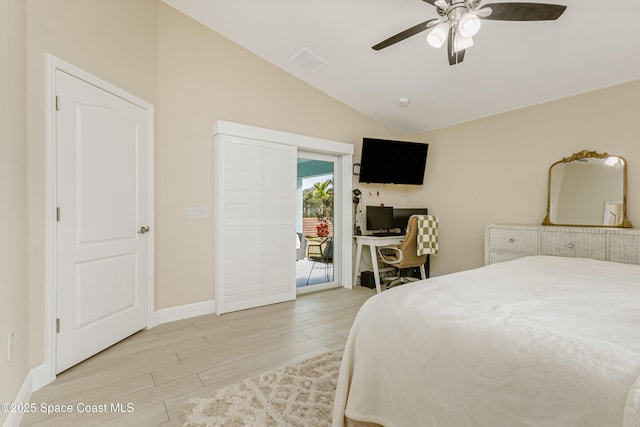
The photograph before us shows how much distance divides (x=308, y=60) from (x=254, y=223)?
2.00 metres

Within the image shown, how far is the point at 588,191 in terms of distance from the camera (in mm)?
3225

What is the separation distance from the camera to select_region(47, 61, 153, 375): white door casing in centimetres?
205

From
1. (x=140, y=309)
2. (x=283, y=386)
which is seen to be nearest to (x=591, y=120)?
(x=283, y=386)

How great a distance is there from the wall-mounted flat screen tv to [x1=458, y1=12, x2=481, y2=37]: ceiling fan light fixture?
239 cm

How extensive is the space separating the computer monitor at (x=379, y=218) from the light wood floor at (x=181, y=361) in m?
1.46

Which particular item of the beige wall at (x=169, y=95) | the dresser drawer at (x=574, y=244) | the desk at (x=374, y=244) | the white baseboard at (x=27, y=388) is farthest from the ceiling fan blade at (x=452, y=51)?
the white baseboard at (x=27, y=388)

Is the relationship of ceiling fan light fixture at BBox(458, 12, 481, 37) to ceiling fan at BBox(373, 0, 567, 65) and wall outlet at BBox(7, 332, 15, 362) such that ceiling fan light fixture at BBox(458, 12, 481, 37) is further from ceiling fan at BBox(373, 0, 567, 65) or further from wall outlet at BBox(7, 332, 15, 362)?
wall outlet at BBox(7, 332, 15, 362)

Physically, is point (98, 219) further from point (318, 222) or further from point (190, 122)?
point (318, 222)

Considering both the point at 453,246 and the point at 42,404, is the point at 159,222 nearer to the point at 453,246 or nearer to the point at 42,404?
the point at 42,404

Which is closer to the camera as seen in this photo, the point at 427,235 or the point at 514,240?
the point at 514,240

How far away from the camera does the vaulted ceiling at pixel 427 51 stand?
2.55 m

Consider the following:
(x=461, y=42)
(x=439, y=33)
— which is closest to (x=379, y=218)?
(x=461, y=42)

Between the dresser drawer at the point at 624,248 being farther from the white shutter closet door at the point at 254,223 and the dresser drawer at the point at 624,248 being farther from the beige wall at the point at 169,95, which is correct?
the beige wall at the point at 169,95

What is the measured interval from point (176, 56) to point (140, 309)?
2482 millimetres
